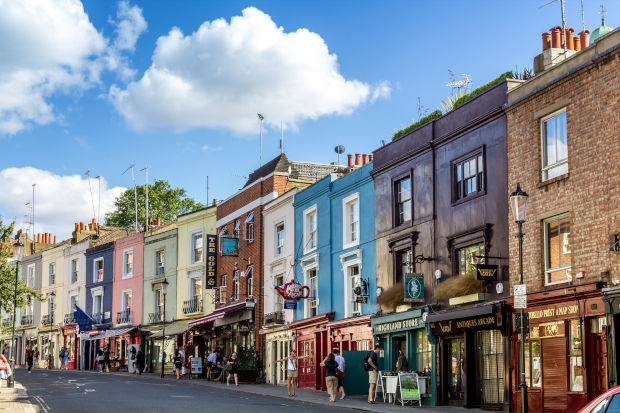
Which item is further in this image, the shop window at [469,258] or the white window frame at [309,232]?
the white window frame at [309,232]

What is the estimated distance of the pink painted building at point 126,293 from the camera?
185ft

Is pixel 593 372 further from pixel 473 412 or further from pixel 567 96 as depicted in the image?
pixel 567 96

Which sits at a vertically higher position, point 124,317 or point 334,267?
point 334,267

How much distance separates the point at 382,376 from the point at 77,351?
42291mm

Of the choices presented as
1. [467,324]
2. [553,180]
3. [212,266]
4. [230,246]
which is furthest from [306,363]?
[553,180]

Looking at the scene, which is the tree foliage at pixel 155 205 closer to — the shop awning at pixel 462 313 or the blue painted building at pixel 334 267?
the blue painted building at pixel 334 267

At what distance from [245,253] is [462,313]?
71.2ft

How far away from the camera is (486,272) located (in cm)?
2361

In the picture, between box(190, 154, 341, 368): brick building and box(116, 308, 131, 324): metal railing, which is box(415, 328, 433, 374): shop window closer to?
box(190, 154, 341, 368): brick building

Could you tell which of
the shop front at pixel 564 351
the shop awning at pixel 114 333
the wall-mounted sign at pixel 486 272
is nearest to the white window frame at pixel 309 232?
the wall-mounted sign at pixel 486 272

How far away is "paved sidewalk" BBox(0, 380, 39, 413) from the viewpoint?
2145cm

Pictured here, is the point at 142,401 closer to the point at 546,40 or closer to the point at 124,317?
the point at 546,40

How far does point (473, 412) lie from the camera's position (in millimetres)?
23375

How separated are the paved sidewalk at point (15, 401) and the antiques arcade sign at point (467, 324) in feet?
38.6
